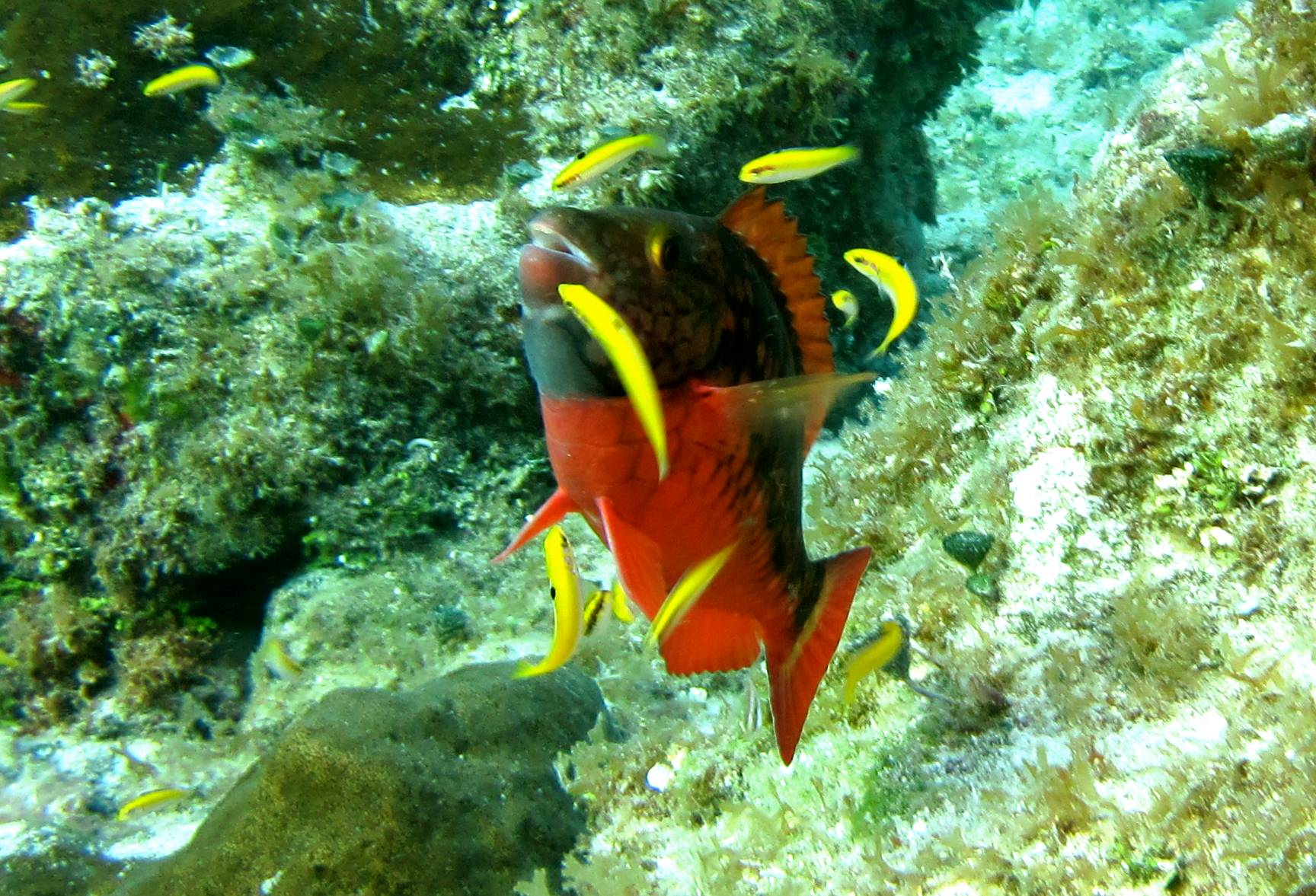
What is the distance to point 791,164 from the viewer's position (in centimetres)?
356

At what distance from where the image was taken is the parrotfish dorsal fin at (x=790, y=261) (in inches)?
68.9

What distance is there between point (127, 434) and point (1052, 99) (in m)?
12.9

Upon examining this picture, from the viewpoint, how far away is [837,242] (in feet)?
20.5

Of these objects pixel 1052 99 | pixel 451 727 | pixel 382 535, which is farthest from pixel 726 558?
pixel 1052 99

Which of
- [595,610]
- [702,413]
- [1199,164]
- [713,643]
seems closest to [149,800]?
[595,610]

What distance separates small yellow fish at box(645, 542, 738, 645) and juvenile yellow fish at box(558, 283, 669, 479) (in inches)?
15.9

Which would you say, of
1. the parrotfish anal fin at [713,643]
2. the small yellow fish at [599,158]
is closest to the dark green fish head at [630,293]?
the parrotfish anal fin at [713,643]

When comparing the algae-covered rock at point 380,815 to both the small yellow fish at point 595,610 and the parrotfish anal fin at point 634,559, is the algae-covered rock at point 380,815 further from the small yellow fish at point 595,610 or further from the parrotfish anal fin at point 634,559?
the parrotfish anal fin at point 634,559

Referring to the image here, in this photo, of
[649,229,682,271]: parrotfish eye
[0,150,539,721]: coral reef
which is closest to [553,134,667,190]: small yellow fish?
[0,150,539,721]: coral reef

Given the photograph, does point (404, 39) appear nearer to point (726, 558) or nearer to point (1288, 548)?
point (726, 558)

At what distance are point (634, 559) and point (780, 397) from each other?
43 centimetres

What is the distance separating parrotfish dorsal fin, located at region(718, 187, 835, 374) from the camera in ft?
5.74

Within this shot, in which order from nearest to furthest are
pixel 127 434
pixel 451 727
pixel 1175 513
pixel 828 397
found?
1. pixel 828 397
2. pixel 1175 513
3. pixel 451 727
4. pixel 127 434

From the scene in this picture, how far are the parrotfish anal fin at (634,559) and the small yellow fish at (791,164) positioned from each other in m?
2.61
